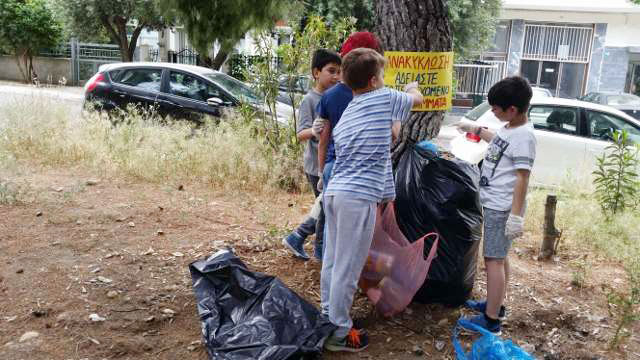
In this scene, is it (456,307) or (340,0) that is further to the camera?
(340,0)

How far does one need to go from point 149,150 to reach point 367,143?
4464mm

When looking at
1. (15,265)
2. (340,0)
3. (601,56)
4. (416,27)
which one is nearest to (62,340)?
(15,265)

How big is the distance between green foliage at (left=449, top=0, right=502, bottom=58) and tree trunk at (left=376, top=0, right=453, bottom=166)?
14.5m

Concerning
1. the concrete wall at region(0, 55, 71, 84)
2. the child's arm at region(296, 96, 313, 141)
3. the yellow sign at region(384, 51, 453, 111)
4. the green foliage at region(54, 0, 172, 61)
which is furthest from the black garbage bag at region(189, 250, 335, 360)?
the concrete wall at region(0, 55, 71, 84)

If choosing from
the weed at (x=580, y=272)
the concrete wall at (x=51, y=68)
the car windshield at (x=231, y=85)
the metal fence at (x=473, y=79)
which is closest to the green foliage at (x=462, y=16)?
the metal fence at (x=473, y=79)

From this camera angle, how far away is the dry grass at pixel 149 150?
6.21m

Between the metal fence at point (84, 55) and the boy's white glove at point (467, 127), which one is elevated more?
the metal fence at point (84, 55)

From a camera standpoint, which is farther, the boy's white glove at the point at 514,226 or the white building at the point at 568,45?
the white building at the point at 568,45

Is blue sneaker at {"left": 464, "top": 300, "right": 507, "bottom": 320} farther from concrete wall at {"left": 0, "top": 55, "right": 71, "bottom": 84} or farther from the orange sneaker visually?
concrete wall at {"left": 0, "top": 55, "right": 71, "bottom": 84}

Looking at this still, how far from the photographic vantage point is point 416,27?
359 cm

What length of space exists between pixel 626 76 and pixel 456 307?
23.8 metres

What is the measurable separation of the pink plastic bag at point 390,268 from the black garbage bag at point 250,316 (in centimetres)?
41

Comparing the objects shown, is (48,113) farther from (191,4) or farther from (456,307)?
(456,307)

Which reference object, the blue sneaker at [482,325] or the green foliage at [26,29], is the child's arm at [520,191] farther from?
Result: the green foliage at [26,29]
